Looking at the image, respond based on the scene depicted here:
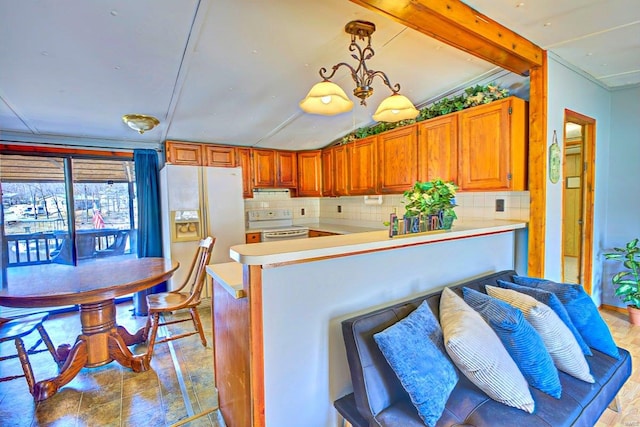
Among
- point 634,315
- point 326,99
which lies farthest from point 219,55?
point 634,315

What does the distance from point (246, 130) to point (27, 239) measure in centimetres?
307

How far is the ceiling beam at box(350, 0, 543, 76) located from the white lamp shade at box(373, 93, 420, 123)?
1.45 feet

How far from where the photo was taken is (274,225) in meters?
5.00

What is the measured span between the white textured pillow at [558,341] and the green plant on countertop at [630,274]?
226 cm

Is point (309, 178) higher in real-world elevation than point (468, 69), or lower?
lower

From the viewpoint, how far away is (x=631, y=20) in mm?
2107

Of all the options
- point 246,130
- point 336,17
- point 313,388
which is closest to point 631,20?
point 336,17

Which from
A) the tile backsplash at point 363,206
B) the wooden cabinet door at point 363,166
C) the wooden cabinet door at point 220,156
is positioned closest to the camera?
the tile backsplash at point 363,206

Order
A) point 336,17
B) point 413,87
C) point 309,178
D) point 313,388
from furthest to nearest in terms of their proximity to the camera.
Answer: point 309,178
point 413,87
point 336,17
point 313,388

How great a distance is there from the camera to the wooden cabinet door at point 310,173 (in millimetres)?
5129

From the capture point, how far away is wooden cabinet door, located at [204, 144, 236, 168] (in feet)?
14.5

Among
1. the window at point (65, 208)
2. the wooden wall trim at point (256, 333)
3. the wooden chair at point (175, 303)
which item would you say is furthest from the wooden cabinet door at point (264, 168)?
the wooden wall trim at point (256, 333)

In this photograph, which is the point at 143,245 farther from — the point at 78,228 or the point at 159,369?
the point at 159,369

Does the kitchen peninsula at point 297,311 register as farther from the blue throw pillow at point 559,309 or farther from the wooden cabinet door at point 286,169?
the wooden cabinet door at point 286,169
